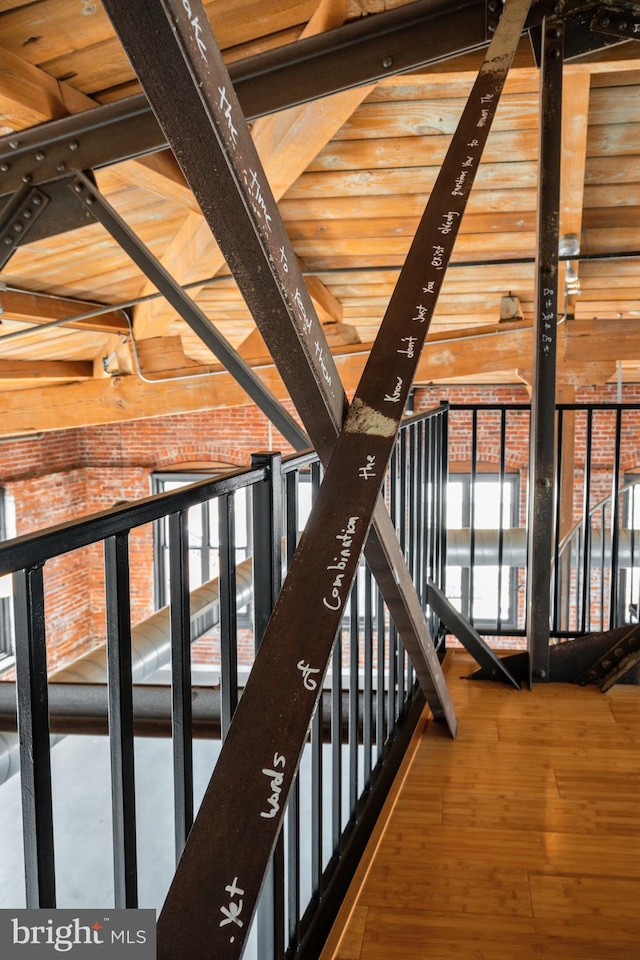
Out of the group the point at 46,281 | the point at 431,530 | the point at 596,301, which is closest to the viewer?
the point at 431,530

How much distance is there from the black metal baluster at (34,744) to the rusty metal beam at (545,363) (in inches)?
78.4

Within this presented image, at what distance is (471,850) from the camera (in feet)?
5.73

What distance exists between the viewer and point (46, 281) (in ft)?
13.9

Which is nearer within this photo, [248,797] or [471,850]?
[248,797]

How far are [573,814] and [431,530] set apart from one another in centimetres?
135

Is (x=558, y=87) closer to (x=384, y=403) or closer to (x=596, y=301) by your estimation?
(x=384, y=403)

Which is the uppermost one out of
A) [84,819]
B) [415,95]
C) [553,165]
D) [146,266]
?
[415,95]

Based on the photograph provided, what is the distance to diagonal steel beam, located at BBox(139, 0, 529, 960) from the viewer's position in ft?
2.55

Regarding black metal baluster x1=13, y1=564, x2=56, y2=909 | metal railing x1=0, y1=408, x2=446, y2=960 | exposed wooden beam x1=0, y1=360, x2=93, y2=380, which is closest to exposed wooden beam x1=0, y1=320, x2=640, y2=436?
exposed wooden beam x1=0, y1=360, x2=93, y2=380

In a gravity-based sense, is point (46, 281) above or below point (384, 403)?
above

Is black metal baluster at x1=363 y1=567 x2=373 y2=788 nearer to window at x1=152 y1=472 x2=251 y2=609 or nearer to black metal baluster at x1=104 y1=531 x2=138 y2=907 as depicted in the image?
black metal baluster at x1=104 y1=531 x2=138 y2=907

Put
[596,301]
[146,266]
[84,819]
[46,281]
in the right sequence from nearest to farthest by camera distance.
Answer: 1. [146,266]
2. [46,281]
3. [596,301]
4. [84,819]

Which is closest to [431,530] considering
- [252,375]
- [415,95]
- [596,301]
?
[252,375]

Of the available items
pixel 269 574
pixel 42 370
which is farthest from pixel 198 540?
pixel 269 574
